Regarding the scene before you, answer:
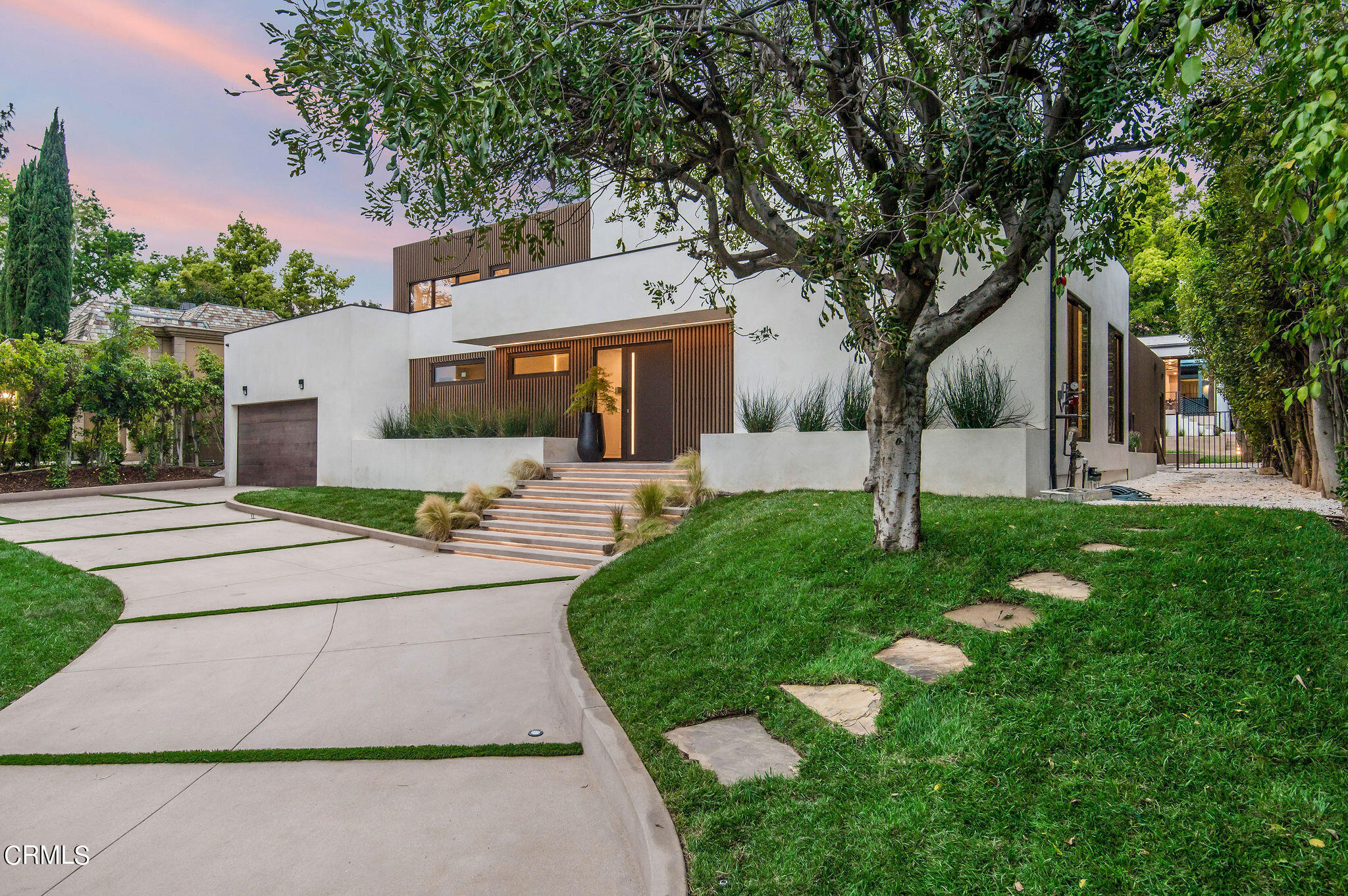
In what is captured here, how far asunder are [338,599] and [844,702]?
Result: 5.27 m

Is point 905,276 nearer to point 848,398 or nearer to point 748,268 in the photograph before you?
point 748,268

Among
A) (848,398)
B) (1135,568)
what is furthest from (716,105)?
(848,398)

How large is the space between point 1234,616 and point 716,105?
14.1 feet

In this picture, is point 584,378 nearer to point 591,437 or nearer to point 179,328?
point 591,437

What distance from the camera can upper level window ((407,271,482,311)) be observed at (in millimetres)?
17125

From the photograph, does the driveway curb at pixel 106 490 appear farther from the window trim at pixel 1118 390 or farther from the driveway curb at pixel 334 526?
the window trim at pixel 1118 390

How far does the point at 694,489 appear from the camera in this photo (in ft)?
30.5

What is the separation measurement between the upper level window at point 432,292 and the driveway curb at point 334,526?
6392mm

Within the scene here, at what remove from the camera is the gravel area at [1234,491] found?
6.62 m

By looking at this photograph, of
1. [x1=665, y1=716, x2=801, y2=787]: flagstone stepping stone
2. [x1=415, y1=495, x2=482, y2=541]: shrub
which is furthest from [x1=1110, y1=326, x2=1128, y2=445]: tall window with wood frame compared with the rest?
[x1=665, y1=716, x2=801, y2=787]: flagstone stepping stone

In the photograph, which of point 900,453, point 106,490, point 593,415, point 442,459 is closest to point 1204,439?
point 593,415

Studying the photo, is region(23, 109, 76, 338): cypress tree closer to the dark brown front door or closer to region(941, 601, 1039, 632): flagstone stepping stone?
the dark brown front door

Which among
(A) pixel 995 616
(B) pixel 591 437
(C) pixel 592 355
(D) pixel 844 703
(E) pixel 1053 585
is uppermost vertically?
(C) pixel 592 355

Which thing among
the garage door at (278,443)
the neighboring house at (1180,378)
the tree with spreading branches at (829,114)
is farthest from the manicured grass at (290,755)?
the neighboring house at (1180,378)
